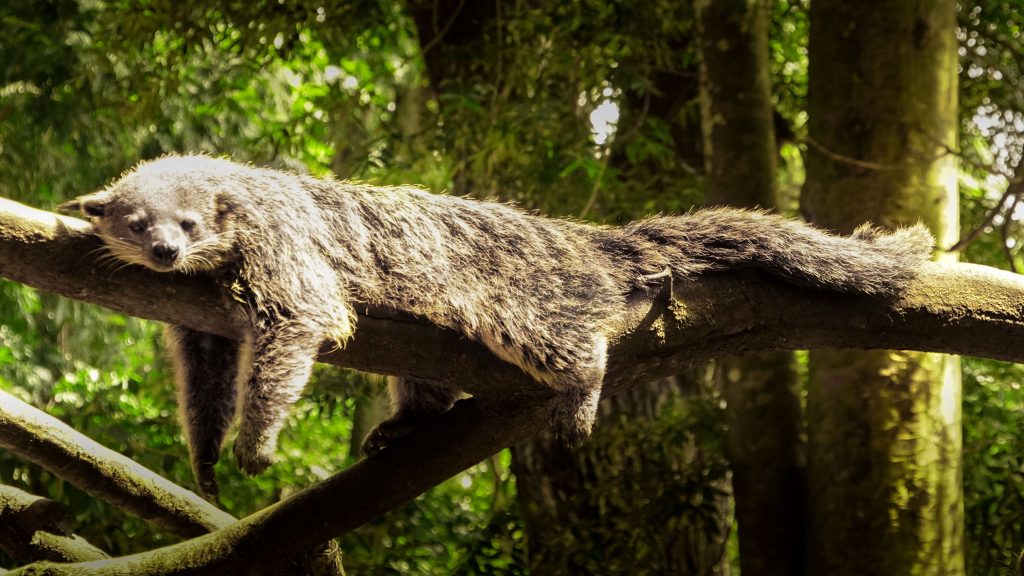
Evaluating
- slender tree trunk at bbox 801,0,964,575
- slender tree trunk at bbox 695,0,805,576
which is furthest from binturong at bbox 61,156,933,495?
slender tree trunk at bbox 695,0,805,576

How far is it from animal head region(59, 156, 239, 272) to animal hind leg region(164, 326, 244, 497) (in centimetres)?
42

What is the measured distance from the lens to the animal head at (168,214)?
87.3 inches

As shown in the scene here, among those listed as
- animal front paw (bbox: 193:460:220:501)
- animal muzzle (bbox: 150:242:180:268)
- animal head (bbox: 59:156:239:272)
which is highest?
animal head (bbox: 59:156:239:272)

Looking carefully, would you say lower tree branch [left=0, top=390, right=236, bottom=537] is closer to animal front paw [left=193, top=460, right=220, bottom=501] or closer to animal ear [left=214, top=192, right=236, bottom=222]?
animal front paw [left=193, top=460, right=220, bottom=501]

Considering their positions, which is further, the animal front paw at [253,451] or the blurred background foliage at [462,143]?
the blurred background foliage at [462,143]

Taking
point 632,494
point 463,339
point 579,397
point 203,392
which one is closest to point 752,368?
point 632,494

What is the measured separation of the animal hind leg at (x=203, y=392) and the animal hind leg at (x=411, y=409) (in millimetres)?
424

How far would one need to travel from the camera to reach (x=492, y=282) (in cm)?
269

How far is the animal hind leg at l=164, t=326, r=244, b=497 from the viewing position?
108 inches

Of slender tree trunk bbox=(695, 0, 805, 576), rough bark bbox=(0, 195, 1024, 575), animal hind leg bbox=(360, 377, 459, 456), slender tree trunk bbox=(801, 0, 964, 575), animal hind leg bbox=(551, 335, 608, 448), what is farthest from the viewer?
slender tree trunk bbox=(695, 0, 805, 576)

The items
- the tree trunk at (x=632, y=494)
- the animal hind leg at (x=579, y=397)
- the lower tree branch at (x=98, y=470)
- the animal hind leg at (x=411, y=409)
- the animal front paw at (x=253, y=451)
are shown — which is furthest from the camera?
the tree trunk at (x=632, y=494)

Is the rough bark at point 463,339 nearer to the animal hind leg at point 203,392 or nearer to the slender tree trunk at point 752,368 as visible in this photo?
the animal hind leg at point 203,392

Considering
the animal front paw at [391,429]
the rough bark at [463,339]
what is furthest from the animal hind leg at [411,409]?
the rough bark at [463,339]

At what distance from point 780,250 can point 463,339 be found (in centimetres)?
89
